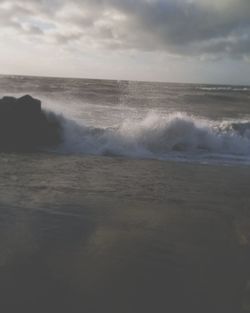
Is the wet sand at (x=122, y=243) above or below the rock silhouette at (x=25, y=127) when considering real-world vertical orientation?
below

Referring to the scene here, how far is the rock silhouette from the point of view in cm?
1223

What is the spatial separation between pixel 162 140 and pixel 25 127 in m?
4.35

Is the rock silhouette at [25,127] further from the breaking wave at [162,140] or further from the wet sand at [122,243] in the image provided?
the wet sand at [122,243]

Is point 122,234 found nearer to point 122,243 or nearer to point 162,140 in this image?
point 122,243

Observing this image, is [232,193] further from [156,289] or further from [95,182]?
[156,289]

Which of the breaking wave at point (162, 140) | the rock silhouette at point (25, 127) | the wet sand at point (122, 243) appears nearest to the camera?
the wet sand at point (122, 243)

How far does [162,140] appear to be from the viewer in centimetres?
1321

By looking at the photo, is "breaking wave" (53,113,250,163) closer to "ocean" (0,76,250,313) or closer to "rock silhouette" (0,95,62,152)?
"rock silhouette" (0,95,62,152)

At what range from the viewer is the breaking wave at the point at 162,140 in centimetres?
1211

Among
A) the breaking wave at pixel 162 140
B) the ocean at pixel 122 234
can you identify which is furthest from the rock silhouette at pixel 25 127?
the ocean at pixel 122 234

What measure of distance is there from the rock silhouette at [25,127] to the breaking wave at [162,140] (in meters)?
0.53

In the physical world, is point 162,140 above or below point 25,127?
below

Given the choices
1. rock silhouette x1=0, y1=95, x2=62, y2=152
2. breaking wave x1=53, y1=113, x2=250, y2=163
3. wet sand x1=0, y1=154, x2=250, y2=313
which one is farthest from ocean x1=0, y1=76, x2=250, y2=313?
rock silhouette x1=0, y1=95, x2=62, y2=152

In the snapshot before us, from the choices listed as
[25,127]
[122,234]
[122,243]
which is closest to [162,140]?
[25,127]
